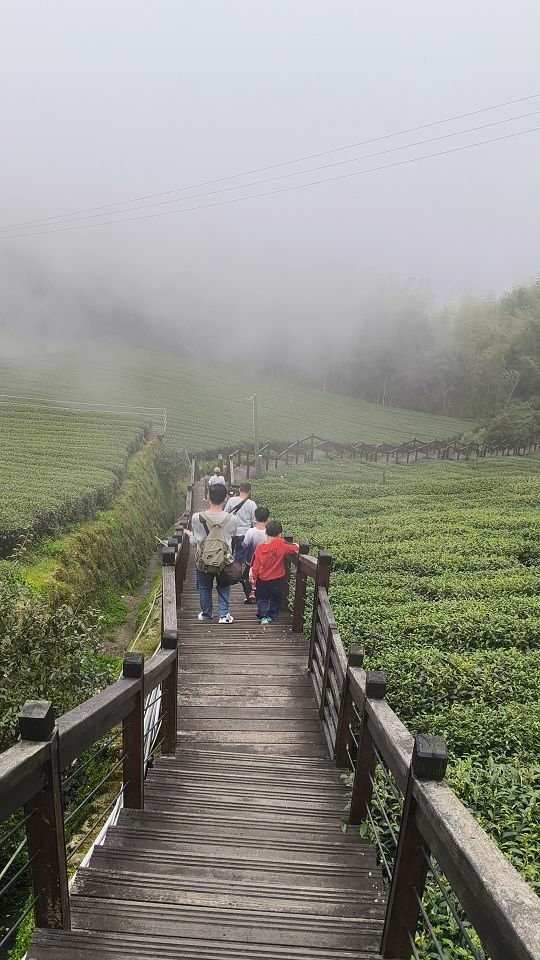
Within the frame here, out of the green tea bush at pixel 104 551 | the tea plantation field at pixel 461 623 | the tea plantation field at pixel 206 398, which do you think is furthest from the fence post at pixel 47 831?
the tea plantation field at pixel 206 398

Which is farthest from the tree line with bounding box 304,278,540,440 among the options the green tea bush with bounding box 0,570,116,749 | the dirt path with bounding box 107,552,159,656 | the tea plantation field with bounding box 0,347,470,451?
the green tea bush with bounding box 0,570,116,749

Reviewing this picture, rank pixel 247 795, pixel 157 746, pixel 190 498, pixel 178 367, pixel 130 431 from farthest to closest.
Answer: pixel 178 367 < pixel 130 431 < pixel 190 498 < pixel 157 746 < pixel 247 795

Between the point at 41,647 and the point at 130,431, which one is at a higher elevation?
the point at 130,431

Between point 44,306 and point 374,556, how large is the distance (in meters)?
83.3

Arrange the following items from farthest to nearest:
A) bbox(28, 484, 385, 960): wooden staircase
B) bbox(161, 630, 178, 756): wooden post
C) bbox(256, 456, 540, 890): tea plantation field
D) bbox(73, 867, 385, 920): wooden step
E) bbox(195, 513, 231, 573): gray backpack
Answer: bbox(195, 513, 231, 573): gray backpack
bbox(161, 630, 178, 756): wooden post
bbox(256, 456, 540, 890): tea plantation field
bbox(73, 867, 385, 920): wooden step
bbox(28, 484, 385, 960): wooden staircase

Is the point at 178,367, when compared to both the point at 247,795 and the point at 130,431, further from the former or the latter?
the point at 247,795

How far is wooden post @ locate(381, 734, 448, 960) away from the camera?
2.12m

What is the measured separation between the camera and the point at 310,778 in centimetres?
431

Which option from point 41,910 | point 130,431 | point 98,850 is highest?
point 130,431

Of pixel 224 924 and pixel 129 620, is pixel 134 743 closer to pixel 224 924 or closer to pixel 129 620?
pixel 224 924

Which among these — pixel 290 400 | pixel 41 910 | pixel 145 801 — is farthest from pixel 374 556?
pixel 290 400

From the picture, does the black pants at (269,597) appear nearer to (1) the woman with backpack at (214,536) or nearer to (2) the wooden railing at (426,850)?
(1) the woman with backpack at (214,536)

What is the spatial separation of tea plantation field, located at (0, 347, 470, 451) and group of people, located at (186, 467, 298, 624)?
2780 cm

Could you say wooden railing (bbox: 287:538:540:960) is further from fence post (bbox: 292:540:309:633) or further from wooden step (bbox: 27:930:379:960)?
fence post (bbox: 292:540:309:633)
